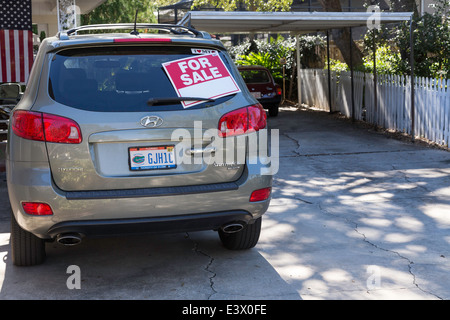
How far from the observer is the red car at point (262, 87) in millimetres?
18484

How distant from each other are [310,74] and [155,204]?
17284 millimetres

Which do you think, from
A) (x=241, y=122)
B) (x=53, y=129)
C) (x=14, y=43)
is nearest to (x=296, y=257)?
(x=241, y=122)

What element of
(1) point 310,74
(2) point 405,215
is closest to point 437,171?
(2) point 405,215

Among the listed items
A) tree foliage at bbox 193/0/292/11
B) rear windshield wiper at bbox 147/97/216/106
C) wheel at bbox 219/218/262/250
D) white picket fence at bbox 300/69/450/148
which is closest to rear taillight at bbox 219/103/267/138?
rear windshield wiper at bbox 147/97/216/106

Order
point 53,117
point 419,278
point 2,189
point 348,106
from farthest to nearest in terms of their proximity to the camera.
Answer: point 348,106
point 2,189
point 419,278
point 53,117

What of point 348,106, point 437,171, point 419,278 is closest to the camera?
point 419,278

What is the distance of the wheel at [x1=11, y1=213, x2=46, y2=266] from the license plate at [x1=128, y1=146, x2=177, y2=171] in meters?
1.16

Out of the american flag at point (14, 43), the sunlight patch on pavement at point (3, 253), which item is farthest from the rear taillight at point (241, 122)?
the american flag at point (14, 43)

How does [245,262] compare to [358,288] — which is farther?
[245,262]

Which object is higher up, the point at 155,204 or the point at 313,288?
the point at 155,204

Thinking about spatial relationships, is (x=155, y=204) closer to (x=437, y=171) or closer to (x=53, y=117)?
(x=53, y=117)

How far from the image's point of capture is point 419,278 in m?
4.77

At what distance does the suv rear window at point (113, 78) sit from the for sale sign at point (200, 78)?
1.8 inches

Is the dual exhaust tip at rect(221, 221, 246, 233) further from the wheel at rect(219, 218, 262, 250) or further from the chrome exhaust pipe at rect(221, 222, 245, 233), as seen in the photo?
the wheel at rect(219, 218, 262, 250)
